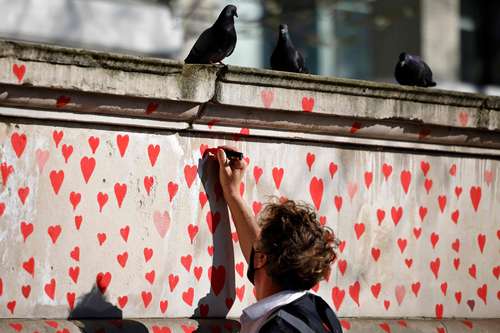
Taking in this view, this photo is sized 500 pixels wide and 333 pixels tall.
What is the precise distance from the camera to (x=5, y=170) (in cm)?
391

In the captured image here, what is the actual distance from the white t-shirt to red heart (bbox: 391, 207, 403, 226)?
130 cm

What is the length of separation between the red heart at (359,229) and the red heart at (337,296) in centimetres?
23

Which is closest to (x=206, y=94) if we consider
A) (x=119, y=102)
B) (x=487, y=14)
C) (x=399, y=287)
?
(x=119, y=102)

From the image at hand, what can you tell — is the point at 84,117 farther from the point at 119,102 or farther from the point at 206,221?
the point at 206,221

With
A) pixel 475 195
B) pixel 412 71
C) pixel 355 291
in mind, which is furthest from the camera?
pixel 412 71

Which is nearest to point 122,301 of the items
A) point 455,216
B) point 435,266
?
point 435,266

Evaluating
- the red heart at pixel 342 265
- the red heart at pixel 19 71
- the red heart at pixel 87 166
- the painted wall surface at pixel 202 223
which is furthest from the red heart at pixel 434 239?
the red heart at pixel 19 71

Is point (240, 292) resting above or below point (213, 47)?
below

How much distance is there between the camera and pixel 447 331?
16.1 feet

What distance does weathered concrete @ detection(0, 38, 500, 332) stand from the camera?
3945 millimetres

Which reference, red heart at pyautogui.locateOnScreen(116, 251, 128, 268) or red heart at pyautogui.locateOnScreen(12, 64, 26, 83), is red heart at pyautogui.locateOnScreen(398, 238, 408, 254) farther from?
red heart at pyautogui.locateOnScreen(12, 64, 26, 83)

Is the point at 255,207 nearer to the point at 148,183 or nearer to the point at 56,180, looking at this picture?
the point at 148,183

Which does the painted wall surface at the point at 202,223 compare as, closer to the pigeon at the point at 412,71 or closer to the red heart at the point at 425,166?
the red heart at the point at 425,166

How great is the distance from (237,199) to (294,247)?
27.5 inches
